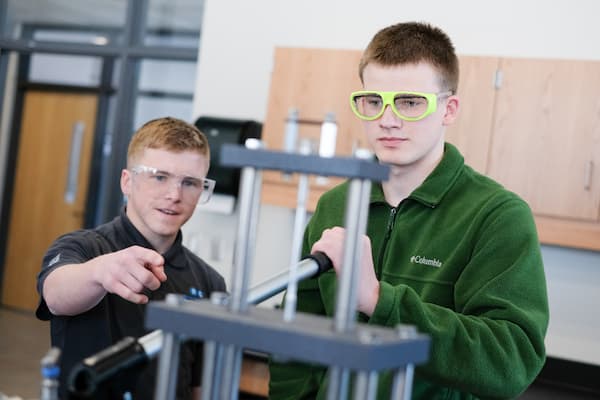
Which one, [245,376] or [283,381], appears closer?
[283,381]

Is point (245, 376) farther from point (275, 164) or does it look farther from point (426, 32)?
point (275, 164)

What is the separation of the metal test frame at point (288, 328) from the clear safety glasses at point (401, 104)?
60 centimetres

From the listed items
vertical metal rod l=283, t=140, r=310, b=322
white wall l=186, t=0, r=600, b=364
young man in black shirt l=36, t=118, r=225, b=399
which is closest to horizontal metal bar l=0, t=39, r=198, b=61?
white wall l=186, t=0, r=600, b=364

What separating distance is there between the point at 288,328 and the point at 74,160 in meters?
6.52

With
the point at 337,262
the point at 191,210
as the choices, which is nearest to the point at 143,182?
the point at 191,210

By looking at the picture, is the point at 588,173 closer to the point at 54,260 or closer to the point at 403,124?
the point at 403,124

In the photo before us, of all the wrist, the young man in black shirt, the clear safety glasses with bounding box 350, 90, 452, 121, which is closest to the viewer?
the wrist

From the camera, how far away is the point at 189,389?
1885 millimetres

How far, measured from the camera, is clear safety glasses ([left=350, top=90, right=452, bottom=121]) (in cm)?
140

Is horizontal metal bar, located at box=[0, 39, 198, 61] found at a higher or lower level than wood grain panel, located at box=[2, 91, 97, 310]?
higher

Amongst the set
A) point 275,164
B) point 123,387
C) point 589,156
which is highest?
point 589,156

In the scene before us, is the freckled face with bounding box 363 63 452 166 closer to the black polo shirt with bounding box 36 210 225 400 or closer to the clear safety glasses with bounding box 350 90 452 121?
the clear safety glasses with bounding box 350 90 452 121

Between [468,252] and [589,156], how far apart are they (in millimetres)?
2137

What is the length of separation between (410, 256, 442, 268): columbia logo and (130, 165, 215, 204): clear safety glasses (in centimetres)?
71
